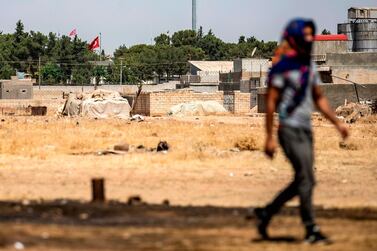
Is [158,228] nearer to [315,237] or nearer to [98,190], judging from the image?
[315,237]

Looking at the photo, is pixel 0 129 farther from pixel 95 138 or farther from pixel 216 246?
pixel 216 246

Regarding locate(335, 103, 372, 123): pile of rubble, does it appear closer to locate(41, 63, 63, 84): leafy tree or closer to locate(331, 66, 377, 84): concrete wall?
locate(331, 66, 377, 84): concrete wall

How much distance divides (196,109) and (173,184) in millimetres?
44630

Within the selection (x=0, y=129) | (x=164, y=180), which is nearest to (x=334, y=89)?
(x=0, y=129)

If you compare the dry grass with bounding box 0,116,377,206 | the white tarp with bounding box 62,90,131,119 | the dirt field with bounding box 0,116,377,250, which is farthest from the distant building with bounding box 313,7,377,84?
the dry grass with bounding box 0,116,377,206

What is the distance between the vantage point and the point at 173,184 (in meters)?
21.0

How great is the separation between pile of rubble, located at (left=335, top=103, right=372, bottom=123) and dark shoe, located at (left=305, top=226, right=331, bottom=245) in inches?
1695

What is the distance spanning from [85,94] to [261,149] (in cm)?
3498

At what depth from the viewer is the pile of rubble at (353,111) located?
2153 inches

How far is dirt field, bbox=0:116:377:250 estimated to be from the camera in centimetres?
1088

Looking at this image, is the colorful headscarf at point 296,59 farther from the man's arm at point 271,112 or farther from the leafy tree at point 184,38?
the leafy tree at point 184,38

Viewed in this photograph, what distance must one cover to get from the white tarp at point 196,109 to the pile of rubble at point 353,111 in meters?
9.52

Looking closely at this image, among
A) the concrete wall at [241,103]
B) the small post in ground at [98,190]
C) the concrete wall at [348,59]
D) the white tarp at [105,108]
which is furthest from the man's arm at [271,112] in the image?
the concrete wall at [241,103]

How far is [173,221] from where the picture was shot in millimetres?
12289
